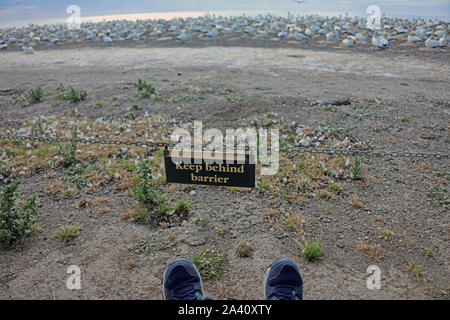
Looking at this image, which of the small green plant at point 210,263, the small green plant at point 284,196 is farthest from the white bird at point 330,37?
the small green plant at point 210,263

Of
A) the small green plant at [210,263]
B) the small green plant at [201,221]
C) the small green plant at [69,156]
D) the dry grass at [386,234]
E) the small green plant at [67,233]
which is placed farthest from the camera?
the small green plant at [69,156]

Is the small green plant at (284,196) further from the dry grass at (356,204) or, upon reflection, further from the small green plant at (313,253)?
the small green plant at (313,253)

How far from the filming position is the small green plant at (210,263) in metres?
4.06

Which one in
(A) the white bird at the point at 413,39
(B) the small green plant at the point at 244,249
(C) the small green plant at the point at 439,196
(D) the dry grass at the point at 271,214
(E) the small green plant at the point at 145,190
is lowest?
(B) the small green plant at the point at 244,249

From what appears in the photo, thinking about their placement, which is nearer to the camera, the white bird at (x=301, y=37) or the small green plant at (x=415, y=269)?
the small green plant at (x=415, y=269)

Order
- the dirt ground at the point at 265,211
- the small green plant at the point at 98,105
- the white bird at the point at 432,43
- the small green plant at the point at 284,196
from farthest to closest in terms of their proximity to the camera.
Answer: the white bird at the point at 432,43 → the small green plant at the point at 98,105 → the small green plant at the point at 284,196 → the dirt ground at the point at 265,211

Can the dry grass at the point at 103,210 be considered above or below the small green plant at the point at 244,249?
above

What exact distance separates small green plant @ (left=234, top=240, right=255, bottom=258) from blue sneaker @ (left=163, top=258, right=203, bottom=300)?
33.5 inches

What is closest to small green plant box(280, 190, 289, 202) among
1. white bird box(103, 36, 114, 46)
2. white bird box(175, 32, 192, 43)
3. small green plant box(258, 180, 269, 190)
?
small green plant box(258, 180, 269, 190)

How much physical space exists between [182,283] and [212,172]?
1396 mm

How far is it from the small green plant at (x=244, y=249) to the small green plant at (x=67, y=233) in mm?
2282

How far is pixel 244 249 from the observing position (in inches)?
173

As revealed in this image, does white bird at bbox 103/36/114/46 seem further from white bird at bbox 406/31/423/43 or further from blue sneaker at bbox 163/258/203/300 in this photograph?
blue sneaker at bbox 163/258/203/300
